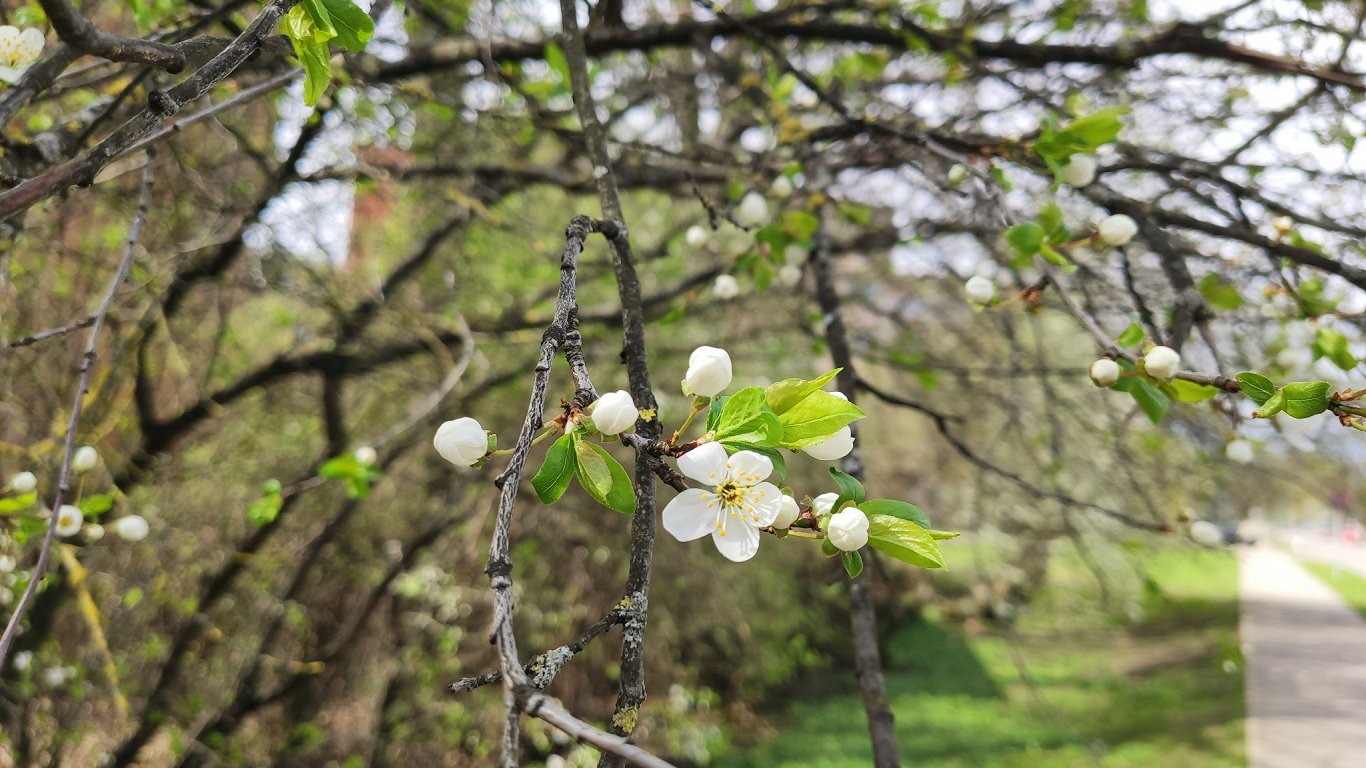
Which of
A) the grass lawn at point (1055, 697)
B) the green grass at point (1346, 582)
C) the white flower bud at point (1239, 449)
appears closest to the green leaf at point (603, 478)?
the white flower bud at point (1239, 449)

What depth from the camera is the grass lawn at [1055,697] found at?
5.58 meters

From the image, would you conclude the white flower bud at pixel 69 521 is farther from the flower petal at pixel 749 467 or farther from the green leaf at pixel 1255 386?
the green leaf at pixel 1255 386

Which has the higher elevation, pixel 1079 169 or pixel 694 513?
pixel 1079 169

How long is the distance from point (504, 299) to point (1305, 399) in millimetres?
3888

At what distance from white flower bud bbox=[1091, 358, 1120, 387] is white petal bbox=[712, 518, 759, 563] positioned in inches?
21.1

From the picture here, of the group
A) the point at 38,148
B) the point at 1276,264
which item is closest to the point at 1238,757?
the point at 1276,264

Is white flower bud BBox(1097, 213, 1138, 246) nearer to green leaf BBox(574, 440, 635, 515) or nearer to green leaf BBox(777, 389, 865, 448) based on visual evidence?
green leaf BBox(777, 389, 865, 448)

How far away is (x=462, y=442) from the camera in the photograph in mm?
661

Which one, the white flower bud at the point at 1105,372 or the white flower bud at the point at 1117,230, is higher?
the white flower bud at the point at 1117,230

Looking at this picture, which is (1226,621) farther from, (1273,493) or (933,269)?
(933,269)

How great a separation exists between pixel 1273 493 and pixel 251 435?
8.67m

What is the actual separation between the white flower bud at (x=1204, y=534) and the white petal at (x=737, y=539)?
144 cm

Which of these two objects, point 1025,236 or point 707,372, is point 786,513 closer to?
point 707,372

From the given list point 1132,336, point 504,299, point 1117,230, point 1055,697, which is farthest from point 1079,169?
point 1055,697
